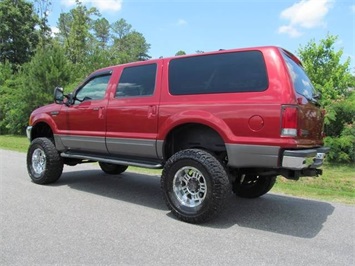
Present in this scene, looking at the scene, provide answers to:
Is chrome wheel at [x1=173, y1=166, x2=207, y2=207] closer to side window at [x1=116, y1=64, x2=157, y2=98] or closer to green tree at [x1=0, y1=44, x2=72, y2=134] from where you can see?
side window at [x1=116, y1=64, x2=157, y2=98]

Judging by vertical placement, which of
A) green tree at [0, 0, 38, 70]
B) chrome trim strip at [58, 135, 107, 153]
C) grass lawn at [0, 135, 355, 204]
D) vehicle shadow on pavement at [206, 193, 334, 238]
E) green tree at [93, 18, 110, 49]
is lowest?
grass lawn at [0, 135, 355, 204]

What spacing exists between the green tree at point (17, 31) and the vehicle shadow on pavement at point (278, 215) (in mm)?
46173

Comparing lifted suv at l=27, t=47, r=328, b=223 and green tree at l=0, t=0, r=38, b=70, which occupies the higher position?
green tree at l=0, t=0, r=38, b=70

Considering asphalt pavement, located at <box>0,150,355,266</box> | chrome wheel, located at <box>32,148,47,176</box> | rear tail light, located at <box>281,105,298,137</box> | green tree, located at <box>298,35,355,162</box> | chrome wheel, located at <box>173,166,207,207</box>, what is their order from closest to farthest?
asphalt pavement, located at <box>0,150,355,266</box> < rear tail light, located at <box>281,105,298,137</box> < chrome wheel, located at <box>173,166,207,207</box> < chrome wheel, located at <box>32,148,47,176</box> < green tree, located at <box>298,35,355,162</box>

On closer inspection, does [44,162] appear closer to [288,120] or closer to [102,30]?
[288,120]

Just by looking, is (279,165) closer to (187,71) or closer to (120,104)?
(187,71)

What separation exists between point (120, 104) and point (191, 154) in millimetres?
1658

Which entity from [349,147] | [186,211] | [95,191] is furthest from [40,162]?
[349,147]

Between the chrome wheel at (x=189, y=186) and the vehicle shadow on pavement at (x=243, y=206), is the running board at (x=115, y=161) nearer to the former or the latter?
the chrome wheel at (x=189, y=186)

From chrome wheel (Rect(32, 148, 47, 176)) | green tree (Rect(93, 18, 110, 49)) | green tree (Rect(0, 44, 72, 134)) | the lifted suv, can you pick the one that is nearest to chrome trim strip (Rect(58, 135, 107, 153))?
the lifted suv

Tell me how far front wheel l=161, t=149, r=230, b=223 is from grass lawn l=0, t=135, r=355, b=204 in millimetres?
2677

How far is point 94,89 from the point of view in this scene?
21.9 feet

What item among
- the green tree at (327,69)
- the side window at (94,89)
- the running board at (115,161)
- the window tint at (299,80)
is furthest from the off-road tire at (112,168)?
the green tree at (327,69)

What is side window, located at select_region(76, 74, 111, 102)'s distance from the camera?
6480mm
